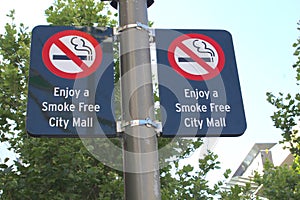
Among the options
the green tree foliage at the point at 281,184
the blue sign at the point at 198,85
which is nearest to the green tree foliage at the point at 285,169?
the green tree foliage at the point at 281,184

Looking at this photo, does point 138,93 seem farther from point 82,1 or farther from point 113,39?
point 82,1

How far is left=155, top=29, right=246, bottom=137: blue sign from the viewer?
8.43 ft

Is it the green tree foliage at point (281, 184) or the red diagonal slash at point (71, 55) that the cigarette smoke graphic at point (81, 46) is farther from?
the green tree foliage at point (281, 184)

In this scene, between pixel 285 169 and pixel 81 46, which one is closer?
pixel 81 46

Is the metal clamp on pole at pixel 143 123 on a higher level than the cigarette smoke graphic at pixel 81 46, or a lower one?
lower

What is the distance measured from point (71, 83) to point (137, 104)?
1.77ft

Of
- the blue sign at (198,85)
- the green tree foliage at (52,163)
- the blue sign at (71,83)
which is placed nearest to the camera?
the blue sign at (71,83)

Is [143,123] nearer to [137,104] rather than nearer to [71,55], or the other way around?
[137,104]

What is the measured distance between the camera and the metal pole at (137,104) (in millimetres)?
2098

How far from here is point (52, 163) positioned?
20.1 feet

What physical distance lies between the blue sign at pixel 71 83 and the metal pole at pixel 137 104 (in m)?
0.20

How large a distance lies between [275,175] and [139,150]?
623 centimetres

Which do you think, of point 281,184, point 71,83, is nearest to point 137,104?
point 71,83

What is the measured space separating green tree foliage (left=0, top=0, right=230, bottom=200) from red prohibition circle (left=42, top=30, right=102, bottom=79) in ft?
11.2
